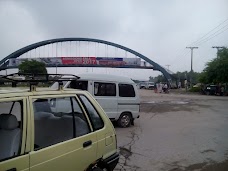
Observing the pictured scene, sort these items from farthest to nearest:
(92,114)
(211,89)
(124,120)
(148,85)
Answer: (148,85), (211,89), (124,120), (92,114)

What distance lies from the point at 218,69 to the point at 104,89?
41679mm

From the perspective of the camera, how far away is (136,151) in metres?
7.95

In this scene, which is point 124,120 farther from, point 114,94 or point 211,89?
point 211,89

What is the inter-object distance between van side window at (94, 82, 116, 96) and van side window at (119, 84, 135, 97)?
36 centimetres

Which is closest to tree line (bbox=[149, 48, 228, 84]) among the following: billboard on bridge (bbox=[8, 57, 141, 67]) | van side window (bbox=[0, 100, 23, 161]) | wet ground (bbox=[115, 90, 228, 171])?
billboard on bridge (bbox=[8, 57, 141, 67])

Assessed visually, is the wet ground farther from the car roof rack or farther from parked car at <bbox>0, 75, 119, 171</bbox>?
the car roof rack

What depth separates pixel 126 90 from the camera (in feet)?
40.9

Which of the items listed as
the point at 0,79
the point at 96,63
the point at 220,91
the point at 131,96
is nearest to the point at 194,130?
the point at 131,96

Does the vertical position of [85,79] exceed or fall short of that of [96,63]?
it falls short

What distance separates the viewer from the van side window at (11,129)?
3.06m

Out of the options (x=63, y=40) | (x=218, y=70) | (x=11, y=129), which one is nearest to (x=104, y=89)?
(x=11, y=129)

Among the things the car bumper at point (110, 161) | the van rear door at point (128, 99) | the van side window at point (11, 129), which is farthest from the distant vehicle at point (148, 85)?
the van side window at point (11, 129)

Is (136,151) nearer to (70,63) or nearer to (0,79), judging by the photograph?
(0,79)

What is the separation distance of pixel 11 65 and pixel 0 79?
290 ft
